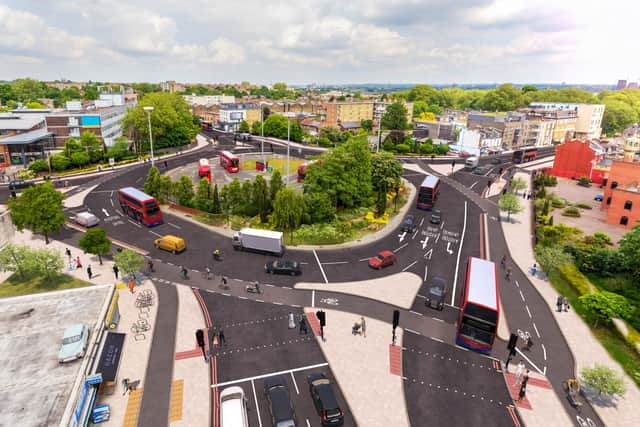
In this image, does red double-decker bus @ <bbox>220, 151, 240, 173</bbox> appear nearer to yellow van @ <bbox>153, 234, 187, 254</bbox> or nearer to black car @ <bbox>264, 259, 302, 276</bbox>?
yellow van @ <bbox>153, 234, 187, 254</bbox>

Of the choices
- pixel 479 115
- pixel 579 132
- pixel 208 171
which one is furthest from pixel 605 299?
pixel 579 132

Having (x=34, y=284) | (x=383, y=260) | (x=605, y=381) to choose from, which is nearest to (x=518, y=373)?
(x=605, y=381)

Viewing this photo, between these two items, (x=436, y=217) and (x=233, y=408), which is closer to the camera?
(x=233, y=408)

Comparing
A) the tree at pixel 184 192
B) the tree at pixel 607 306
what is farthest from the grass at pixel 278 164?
the tree at pixel 607 306

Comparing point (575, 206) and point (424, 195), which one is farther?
point (575, 206)

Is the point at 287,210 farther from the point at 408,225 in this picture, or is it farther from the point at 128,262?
the point at 128,262

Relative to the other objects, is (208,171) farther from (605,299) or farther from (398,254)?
(605,299)

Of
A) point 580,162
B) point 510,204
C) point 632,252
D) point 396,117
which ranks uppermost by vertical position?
point 396,117
